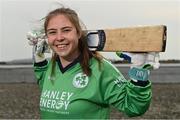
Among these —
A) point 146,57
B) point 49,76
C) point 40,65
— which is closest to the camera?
point 146,57

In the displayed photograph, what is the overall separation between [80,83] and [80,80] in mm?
18

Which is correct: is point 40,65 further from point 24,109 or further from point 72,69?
point 24,109

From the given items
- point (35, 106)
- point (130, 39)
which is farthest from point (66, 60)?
point (35, 106)

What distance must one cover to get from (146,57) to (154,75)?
48.1 ft

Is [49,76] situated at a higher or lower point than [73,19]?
lower

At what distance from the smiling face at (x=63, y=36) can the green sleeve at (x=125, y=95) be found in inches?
9.3

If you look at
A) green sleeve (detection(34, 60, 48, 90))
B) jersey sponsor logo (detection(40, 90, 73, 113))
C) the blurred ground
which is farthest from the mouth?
the blurred ground

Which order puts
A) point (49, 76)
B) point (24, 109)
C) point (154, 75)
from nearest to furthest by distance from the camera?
point (49, 76) < point (24, 109) < point (154, 75)

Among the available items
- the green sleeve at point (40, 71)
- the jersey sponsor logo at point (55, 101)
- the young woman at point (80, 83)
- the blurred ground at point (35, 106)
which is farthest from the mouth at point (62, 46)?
the blurred ground at point (35, 106)

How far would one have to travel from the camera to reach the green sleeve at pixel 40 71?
2998mm

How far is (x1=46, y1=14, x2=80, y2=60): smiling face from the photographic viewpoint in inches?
101

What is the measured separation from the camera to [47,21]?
266 cm

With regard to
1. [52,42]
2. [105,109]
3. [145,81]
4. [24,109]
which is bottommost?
[24,109]

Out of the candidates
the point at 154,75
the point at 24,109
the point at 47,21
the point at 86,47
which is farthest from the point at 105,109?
the point at 154,75
